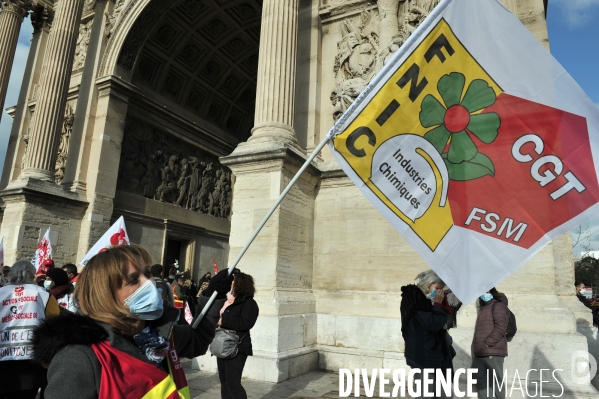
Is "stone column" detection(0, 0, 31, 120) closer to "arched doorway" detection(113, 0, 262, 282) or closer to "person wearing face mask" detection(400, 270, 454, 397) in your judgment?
"arched doorway" detection(113, 0, 262, 282)

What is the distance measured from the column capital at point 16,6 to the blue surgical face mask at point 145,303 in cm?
1691

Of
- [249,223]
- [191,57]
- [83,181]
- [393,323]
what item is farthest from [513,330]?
[191,57]

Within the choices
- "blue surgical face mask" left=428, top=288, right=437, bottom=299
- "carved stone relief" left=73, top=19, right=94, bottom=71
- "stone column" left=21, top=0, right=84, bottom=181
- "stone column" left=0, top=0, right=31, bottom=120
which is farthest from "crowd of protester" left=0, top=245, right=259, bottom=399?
"stone column" left=0, top=0, right=31, bottom=120

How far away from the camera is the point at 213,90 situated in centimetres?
1683

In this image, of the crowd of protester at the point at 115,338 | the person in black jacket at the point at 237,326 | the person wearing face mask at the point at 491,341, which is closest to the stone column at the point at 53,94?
the person in black jacket at the point at 237,326

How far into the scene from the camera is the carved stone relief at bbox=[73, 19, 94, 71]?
13.7 metres

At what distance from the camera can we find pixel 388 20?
346 inches

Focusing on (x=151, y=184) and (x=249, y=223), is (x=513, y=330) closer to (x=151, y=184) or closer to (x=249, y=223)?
(x=249, y=223)

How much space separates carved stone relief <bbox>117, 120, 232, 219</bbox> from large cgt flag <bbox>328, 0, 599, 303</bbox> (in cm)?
1199

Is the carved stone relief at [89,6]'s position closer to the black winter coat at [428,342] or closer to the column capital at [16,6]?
the column capital at [16,6]

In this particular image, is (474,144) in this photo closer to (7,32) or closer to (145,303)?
(145,303)

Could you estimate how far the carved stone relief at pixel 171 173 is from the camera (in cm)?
1374

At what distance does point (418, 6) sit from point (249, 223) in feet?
18.8

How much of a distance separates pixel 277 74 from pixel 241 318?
17.7ft
